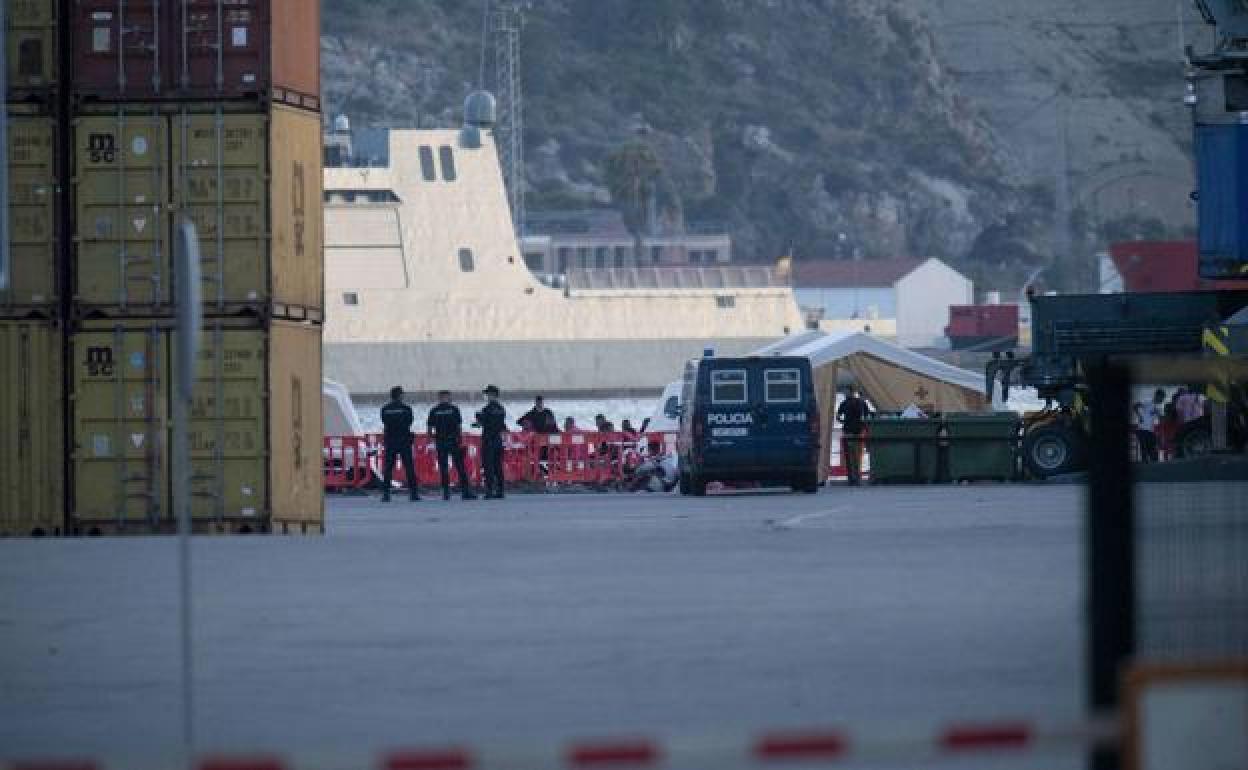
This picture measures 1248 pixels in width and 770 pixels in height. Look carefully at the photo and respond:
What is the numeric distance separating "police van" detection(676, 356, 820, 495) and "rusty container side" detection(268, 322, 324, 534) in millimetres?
9769

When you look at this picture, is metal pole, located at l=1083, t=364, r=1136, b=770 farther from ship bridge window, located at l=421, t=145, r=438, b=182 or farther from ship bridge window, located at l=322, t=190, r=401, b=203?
ship bridge window, located at l=421, t=145, r=438, b=182

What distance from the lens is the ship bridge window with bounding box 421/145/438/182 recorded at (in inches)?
4008

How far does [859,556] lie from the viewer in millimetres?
20719

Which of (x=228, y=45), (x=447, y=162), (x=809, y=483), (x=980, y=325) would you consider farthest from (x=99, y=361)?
(x=980, y=325)

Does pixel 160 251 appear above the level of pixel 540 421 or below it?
above

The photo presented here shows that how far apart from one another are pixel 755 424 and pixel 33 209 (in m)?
12.5

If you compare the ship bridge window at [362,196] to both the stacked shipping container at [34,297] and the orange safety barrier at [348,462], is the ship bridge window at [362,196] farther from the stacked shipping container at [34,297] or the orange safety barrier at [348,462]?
the stacked shipping container at [34,297]

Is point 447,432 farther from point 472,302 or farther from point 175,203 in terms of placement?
point 472,302

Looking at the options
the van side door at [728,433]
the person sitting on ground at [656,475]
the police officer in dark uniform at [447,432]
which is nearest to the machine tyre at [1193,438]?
the van side door at [728,433]

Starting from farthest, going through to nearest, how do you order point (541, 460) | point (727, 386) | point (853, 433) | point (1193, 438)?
point (541, 460) < point (853, 433) < point (1193, 438) < point (727, 386)

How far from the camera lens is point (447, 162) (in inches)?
4026

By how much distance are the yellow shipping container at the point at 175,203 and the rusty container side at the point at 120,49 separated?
0.68 feet

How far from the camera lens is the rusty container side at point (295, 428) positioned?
25484mm

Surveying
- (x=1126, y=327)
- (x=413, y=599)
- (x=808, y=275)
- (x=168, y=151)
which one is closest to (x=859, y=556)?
(x=413, y=599)
